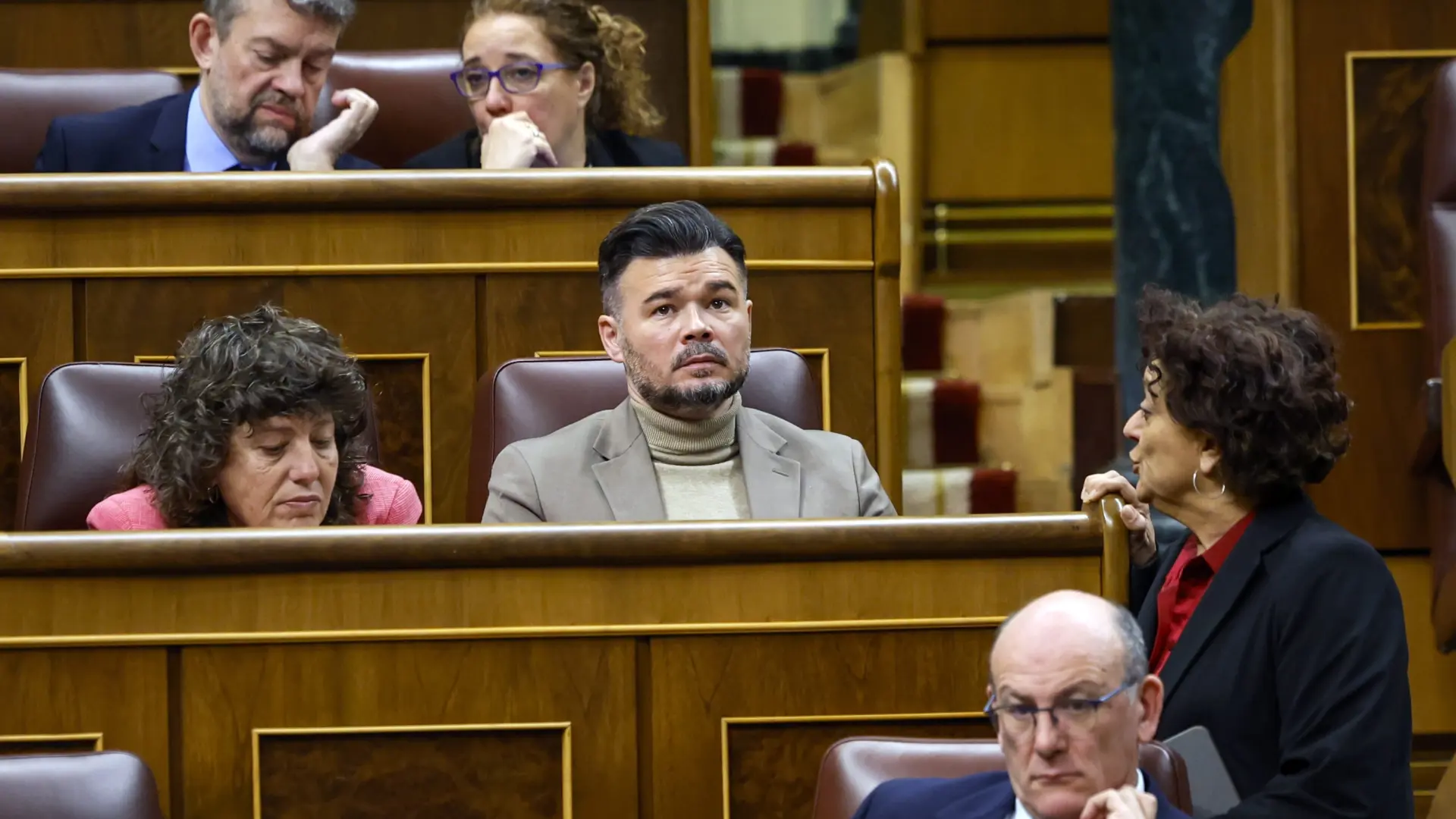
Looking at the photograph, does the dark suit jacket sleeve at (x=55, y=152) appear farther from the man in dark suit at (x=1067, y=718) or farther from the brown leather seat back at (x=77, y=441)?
the man in dark suit at (x=1067, y=718)

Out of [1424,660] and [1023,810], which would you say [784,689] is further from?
[1424,660]

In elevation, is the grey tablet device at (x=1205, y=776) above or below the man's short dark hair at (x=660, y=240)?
below

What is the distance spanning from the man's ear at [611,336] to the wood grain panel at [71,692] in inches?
20.9

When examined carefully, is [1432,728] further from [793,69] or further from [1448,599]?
[793,69]

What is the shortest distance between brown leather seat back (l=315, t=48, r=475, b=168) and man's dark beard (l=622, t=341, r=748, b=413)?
34.9 inches

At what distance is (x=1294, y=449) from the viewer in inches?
60.0

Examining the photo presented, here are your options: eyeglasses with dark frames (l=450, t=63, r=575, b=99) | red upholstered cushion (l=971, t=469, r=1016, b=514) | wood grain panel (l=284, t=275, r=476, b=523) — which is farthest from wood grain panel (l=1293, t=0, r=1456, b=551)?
wood grain panel (l=284, t=275, r=476, b=523)

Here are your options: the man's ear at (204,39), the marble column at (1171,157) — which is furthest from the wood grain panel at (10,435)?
the marble column at (1171,157)

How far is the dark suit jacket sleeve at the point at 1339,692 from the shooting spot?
4.56ft

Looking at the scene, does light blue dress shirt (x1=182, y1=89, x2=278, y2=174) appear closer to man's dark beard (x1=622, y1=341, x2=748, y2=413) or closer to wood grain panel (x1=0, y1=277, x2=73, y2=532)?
wood grain panel (x1=0, y1=277, x2=73, y2=532)

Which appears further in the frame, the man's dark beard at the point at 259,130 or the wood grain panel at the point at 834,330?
the man's dark beard at the point at 259,130

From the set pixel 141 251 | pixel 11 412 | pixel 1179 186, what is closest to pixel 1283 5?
pixel 1179 186

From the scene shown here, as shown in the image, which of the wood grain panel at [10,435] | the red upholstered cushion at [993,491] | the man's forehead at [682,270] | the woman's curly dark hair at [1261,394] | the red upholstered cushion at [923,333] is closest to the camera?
the woman's curly dark hair at [1261,394]

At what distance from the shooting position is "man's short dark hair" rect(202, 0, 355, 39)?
7.36 feet
